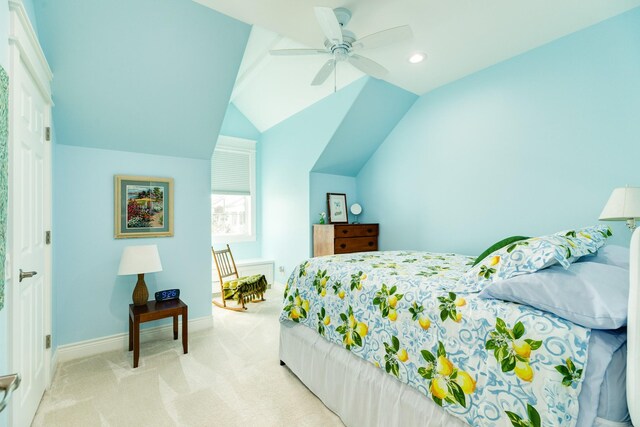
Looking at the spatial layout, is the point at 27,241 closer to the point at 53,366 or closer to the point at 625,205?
the point at 53,366

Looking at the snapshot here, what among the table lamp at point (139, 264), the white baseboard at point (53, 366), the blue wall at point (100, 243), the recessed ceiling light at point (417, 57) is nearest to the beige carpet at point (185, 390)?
the white baseboard at point (53, 366)

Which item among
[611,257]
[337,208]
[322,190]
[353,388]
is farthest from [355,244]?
[611,257]

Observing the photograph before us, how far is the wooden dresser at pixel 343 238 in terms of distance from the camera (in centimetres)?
384

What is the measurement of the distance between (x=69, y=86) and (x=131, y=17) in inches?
29.6

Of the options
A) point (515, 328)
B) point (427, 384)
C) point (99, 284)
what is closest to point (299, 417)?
point (427, 384)

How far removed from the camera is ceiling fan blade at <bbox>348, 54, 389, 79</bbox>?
2255 millimetres

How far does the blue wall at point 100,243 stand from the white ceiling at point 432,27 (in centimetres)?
161

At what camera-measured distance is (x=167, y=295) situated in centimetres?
272

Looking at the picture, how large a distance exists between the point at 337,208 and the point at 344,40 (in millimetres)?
2557

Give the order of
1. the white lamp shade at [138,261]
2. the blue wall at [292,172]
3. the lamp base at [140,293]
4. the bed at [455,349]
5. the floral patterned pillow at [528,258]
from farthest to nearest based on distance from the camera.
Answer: the blue wall at [292,172]
the lamp base at [140,293]
the white lamp shade at [138,261]
the floral patterned pillow at [528,258]
the bed at [455,349]

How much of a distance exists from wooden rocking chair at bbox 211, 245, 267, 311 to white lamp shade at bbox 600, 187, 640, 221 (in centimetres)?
353

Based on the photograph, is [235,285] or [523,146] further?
[235,285]

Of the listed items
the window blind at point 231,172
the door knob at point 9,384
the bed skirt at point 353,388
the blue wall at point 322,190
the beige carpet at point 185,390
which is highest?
the window blind at point 231,172

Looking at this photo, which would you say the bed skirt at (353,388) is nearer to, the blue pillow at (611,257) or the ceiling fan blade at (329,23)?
the blue pillow at (611,257)
